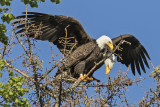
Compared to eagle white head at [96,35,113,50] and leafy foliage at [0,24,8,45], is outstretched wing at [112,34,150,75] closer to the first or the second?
eagle white head at [96,35,113,50]

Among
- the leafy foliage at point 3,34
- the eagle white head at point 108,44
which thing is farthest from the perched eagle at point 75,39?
the leafy foliage at point 3,34

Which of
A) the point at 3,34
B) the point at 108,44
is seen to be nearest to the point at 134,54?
the point at 108,44

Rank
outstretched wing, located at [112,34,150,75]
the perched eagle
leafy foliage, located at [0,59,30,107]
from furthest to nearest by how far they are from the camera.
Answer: outstretched wing, located at [112,34,150,75] < the perched eagle < leafy foliage, located at [0,59,30,107]

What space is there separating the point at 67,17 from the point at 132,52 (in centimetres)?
290

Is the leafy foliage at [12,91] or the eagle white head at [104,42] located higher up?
the eagle white head at [104,42]

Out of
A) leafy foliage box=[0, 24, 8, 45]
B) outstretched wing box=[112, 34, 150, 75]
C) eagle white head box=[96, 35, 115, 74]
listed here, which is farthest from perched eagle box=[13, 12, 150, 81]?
leafy foliage box=[0, 24, 8, 45]

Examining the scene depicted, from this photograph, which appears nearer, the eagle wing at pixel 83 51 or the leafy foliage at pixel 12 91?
the leafy foliage at pixel 12 91

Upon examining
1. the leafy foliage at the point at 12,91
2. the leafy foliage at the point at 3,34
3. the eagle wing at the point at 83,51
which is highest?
the leafy foliage at the point at 3,34

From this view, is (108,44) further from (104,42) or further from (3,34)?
(3,34)

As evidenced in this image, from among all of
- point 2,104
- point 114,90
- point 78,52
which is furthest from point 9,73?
point 78,52

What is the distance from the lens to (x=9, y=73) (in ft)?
16.9

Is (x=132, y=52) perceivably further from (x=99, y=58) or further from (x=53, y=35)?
(x=53, y=35)

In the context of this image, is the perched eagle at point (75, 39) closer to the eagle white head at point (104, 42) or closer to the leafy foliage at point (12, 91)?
the eagle white head at point (104, 42)

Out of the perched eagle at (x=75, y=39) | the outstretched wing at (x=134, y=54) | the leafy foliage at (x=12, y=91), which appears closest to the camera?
the leafy foliage at (x=12, y=91)
